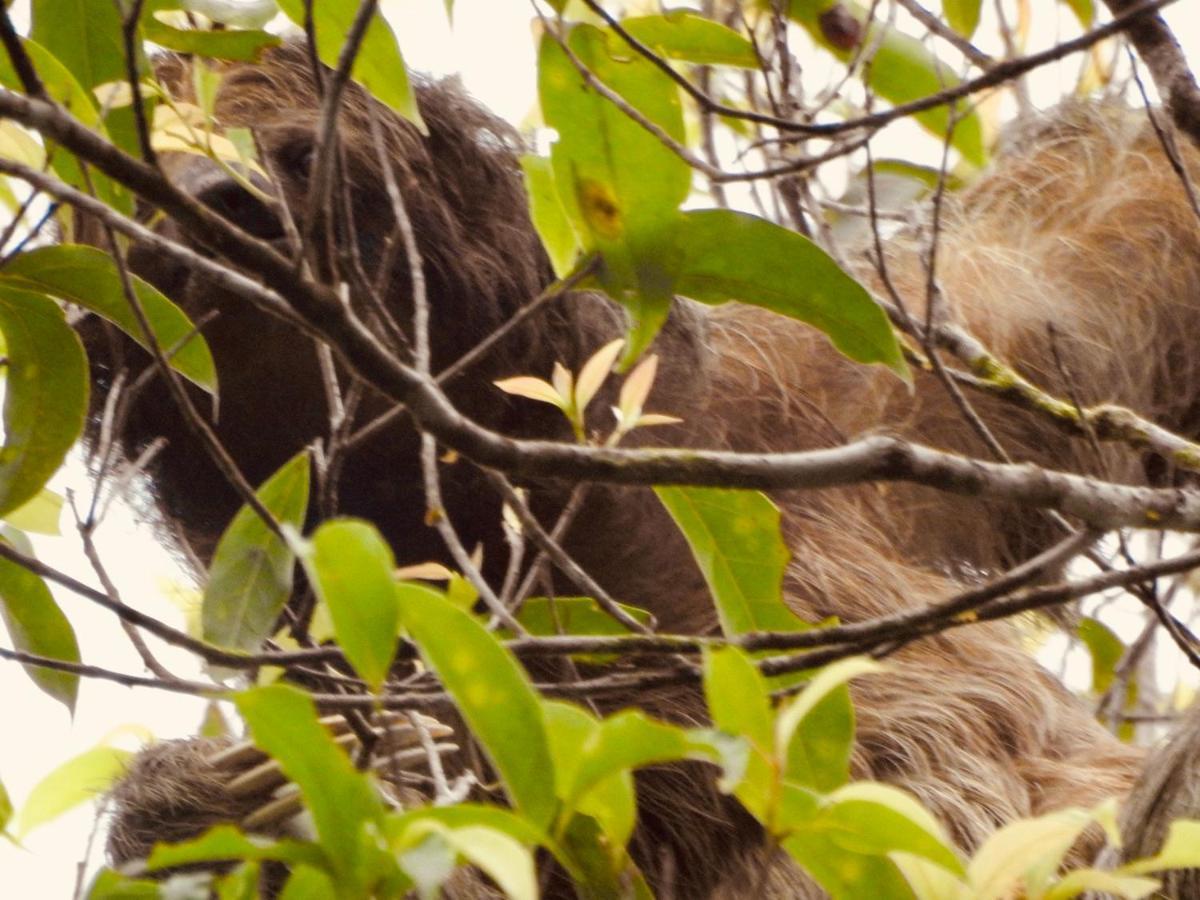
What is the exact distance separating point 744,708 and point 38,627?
73 centimetres

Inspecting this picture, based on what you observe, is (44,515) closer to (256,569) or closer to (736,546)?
(256,569)

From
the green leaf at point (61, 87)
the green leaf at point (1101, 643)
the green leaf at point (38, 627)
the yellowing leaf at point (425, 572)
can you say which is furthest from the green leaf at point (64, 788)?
the green leaf at point (1101, 643)

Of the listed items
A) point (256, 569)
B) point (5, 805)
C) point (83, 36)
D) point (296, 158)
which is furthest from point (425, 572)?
point (296, 158)

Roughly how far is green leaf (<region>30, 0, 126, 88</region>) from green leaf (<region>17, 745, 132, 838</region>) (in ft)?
2.00

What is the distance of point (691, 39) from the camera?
1.28 m

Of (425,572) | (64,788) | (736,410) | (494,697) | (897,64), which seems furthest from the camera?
(736,410)

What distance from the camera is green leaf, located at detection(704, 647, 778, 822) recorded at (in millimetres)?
708

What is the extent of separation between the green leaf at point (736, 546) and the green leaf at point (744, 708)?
1.13ft

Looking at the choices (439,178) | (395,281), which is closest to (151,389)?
(395,281)

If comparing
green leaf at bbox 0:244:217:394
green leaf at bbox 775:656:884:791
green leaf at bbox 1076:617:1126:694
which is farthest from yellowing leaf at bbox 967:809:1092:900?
green leaf at bbox 1076:617:1126:694

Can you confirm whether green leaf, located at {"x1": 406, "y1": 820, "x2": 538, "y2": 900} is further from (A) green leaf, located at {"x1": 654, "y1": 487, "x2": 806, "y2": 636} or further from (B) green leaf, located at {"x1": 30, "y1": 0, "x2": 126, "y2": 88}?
(B) green leaf, located at {"x1": 30, "y1": 0, "x2": 126, "y2": 88}

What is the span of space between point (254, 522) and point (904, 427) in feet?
4.60

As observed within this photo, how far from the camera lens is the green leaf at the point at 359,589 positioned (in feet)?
2.22

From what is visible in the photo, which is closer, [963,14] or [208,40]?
[208,40]
